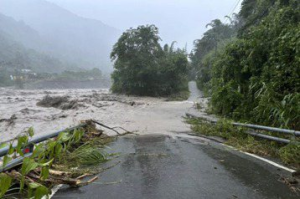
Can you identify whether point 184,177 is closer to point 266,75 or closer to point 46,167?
point 46,167

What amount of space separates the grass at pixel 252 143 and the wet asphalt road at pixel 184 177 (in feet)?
2.38

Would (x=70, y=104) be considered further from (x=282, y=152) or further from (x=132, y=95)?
(x=282, y=152)

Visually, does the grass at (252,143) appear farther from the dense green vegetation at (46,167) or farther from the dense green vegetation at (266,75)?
the dense green vegetation at (46,167)

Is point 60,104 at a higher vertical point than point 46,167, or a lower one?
lower

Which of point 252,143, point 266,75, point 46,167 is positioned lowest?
point 252,143

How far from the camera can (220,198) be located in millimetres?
4531

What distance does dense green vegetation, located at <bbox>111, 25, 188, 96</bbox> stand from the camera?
40062mm

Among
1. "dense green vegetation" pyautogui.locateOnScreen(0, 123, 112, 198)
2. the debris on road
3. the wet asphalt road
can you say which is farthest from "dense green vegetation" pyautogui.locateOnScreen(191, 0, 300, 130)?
the debris on road

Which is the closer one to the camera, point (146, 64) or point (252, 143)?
point (252, 143)

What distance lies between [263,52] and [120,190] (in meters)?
11.6

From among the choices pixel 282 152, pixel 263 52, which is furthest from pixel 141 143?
pixel 263 52

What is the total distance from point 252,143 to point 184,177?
14.0 ft

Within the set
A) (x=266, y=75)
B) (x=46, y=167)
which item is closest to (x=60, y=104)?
(x=266, y=75)

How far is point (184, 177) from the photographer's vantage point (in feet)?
18.4
